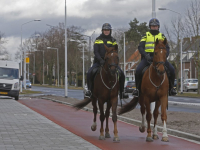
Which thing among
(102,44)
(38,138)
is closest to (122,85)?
(102,44)

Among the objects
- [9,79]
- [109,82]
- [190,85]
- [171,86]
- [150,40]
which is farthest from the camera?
[190,85]

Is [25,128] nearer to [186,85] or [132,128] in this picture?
[132,128]

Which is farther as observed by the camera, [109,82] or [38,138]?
[109,82]

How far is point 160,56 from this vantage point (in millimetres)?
9703

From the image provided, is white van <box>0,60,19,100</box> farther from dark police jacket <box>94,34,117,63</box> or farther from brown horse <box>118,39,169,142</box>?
brown horse <box>118,39,169,142</box>

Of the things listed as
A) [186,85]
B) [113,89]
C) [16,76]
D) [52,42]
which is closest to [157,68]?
[113,89]

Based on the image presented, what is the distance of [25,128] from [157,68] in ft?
14.0

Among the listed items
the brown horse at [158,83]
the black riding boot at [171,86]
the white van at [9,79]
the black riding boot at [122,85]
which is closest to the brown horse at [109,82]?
the black riding boot at [122,85]

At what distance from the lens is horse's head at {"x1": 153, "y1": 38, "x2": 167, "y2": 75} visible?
9648mm

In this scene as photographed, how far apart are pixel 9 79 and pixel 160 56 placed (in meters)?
24.9

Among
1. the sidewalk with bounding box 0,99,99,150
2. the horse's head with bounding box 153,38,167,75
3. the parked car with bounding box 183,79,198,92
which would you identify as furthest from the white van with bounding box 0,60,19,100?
the parked car with bounding box 183,79,198,92

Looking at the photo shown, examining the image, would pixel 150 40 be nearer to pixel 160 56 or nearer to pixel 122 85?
pixel 160 56

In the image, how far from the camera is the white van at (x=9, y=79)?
3275 centimetres

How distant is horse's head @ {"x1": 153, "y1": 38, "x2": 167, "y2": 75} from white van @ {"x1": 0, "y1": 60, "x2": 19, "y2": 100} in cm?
2427
